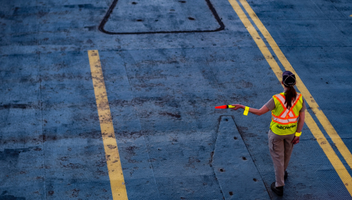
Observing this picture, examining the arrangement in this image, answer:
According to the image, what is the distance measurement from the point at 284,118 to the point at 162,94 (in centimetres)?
286

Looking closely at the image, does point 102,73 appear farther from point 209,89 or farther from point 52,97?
point 209,89

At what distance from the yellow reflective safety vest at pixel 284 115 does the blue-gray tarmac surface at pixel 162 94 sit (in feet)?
3.53

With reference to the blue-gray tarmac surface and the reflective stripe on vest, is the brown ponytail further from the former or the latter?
the blue-gray tarmac surface

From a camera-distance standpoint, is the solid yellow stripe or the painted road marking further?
the solid yellow stripe

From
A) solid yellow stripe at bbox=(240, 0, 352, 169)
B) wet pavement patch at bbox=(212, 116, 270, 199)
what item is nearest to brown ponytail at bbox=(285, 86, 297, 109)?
wet pavement patch at bbox=(212, 116, 270, 199)

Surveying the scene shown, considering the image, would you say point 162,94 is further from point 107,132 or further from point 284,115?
point 284,115

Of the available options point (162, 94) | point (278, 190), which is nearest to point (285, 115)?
point (278, 190)

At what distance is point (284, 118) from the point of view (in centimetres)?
455

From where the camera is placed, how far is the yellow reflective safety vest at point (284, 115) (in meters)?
4.51

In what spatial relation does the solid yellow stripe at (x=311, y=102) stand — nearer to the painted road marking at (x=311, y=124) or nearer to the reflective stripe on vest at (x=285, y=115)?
the painted road marking at (x=311, y=124)

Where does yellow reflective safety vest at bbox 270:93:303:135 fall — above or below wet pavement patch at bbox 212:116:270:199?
above

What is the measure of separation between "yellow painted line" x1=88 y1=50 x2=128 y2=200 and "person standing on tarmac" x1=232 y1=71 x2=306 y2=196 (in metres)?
2.09

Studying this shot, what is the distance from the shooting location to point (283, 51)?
26.9 feet

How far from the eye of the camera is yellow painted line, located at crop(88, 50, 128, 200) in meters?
5.14
